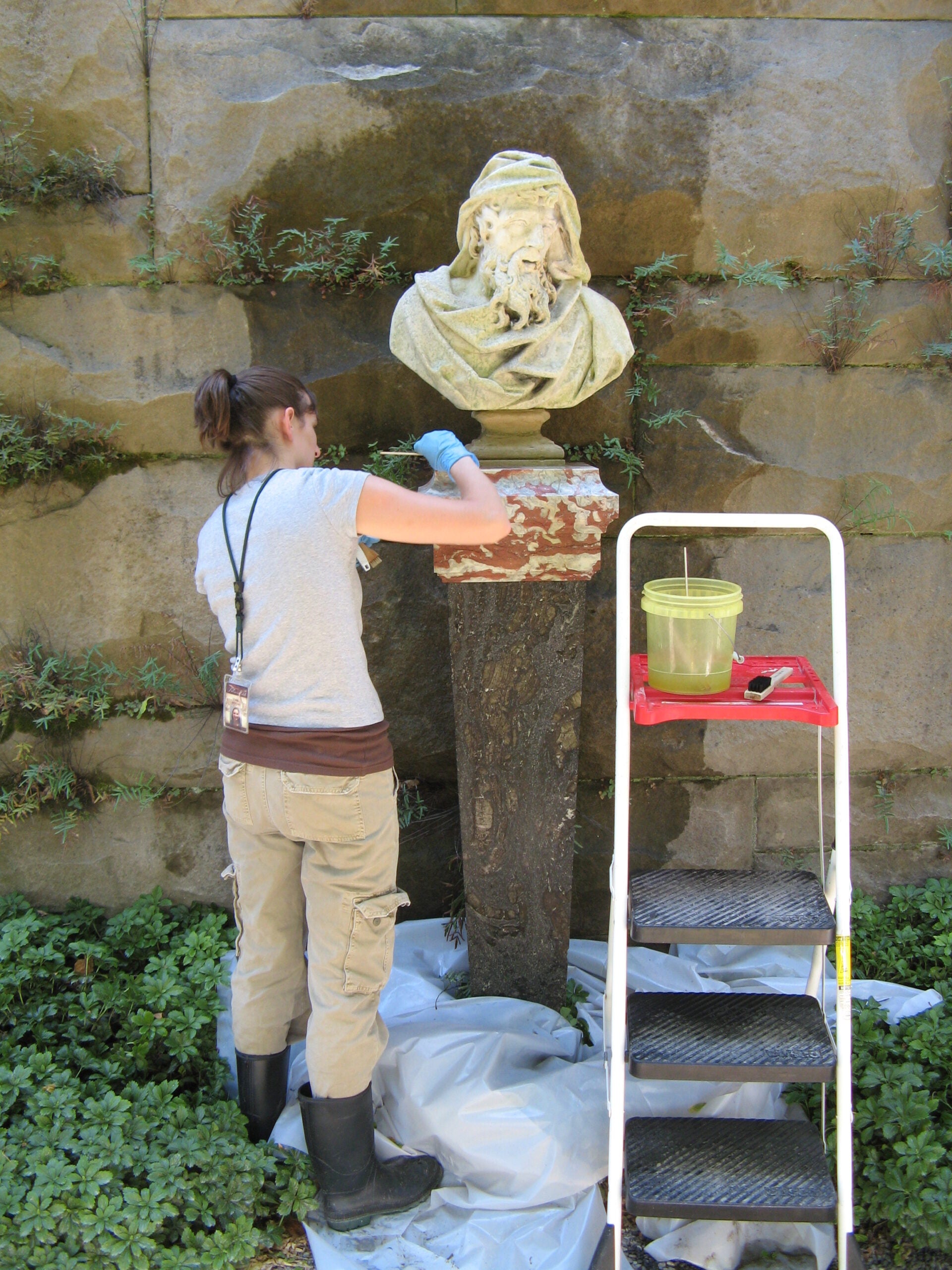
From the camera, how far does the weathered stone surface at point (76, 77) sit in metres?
2.71

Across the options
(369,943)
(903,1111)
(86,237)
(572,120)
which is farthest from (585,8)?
(903,1111)

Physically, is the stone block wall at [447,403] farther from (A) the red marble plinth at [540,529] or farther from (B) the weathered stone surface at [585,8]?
(A) the red marble plinth at [540,529]

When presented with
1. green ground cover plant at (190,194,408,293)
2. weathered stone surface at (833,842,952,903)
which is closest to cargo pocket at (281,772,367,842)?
green ground cover plant at (190,194,408,293)

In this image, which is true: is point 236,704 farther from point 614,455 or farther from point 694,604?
point 614,455

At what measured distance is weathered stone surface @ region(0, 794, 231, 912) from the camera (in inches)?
118

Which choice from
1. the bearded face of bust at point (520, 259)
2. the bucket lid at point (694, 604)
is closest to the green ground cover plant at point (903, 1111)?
the bucket lid at point (694, 604)

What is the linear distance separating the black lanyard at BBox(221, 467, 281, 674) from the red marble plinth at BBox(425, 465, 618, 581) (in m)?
0.43

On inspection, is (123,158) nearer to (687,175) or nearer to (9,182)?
(9,182)

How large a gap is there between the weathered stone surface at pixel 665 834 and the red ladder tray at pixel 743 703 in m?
1.11

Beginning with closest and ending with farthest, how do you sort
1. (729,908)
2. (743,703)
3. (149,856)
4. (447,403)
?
(743,703) → (729,908) → (447,403) → (149,856)

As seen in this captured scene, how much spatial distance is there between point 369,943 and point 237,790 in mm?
431

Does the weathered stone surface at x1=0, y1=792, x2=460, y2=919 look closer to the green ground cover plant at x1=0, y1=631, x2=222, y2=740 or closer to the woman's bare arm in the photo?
the green ground cover plant at x1=0, y1=631, x2=222, y2=740

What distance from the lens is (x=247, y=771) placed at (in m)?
1.94

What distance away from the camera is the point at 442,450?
2.00 meters
